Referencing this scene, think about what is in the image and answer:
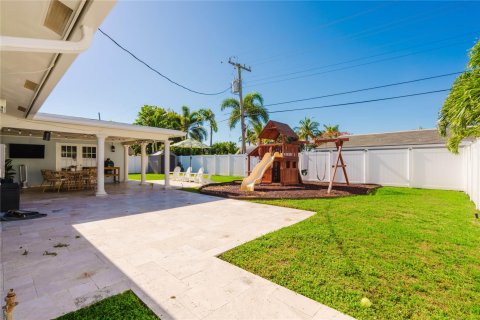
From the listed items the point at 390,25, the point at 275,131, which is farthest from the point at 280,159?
the point at 390,25

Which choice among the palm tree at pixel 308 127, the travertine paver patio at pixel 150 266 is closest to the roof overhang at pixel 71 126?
the travertine paver patio at pixel 150 266

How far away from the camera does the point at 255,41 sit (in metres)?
14.8

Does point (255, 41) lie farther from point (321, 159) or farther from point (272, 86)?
point (321, 159)

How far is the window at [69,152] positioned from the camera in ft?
44.4

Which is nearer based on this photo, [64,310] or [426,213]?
[64,310]

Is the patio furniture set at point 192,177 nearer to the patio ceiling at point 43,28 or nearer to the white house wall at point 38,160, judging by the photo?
the white house wall at point 38,160

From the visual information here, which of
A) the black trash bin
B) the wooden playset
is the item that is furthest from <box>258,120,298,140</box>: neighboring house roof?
the black trash bin

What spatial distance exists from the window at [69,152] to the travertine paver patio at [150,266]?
9.10 m

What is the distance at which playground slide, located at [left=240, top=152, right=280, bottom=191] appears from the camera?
35.6 feet

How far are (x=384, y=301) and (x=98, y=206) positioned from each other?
8357mm

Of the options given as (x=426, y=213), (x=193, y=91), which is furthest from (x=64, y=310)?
(x=193, y=91)

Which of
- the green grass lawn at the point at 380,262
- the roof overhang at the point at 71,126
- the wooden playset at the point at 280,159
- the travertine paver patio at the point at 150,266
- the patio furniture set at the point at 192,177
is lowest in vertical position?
the travertine paver patio at the point at 150,266

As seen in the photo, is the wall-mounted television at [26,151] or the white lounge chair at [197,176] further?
the white lounge chair at [197,176]

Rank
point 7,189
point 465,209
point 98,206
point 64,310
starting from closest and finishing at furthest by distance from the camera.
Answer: point 64,310
point 7,189
point 465,209
point 98,206
